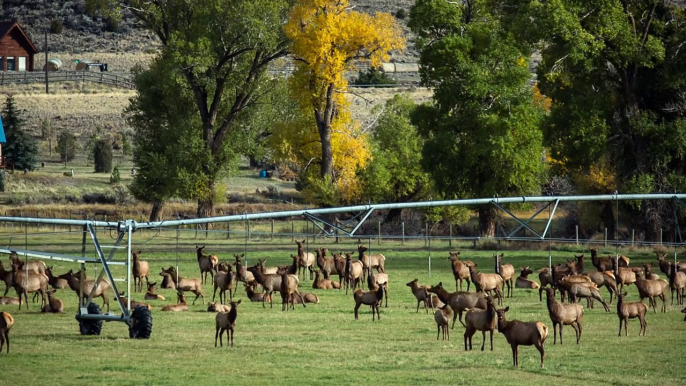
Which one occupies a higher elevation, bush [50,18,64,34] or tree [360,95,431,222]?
bush [50,18,64,34]

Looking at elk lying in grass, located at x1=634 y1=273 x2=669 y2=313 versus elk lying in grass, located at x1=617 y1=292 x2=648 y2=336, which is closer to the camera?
elk lying in grass, located at x1=617 y1=292 x2=648 y2=336

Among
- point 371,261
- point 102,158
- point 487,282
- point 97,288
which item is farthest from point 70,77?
point 487,282

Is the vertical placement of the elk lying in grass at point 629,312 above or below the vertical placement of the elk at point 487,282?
below

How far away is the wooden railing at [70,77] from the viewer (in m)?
112

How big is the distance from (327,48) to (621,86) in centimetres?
1628

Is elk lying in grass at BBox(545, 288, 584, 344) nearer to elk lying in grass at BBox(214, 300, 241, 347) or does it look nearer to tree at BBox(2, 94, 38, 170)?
elk lying in grass at BBox(214, 300, 241, 347)

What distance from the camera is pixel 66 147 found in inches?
3561

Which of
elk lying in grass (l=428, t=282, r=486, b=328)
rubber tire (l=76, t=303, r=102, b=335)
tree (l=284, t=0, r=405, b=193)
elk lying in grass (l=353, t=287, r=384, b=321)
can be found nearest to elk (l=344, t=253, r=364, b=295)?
elk lying in grass (l=353, t=287, r=384, b=321)

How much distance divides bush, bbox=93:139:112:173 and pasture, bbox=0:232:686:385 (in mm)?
53976

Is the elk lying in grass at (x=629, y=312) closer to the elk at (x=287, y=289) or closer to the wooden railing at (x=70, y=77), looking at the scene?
the elk at (x=287, y=289)

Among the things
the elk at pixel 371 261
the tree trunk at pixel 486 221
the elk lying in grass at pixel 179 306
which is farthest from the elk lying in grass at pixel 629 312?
the tree trunk at pixel 486 221

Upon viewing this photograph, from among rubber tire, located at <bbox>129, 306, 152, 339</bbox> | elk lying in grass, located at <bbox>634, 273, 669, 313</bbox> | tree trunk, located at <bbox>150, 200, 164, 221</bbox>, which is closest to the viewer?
rubber tire, located at <bbox>129, 306, 152, 339</bbox>

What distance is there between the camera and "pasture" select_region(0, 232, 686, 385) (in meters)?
22.1

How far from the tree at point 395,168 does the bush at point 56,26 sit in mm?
75601
